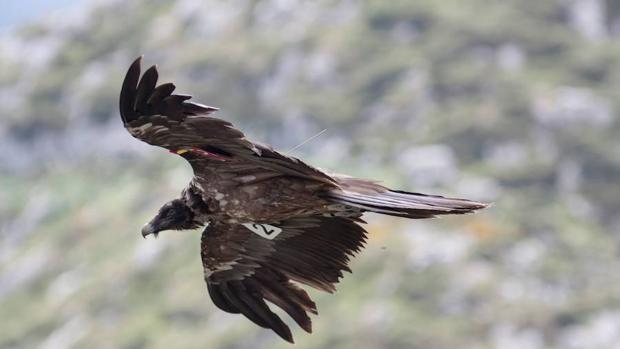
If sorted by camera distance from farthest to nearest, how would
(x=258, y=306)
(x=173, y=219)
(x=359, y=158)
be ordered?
(x=359, y=158)
(x=258, y=306)
(x=173, y=219)

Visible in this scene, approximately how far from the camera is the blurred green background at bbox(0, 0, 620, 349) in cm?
10669

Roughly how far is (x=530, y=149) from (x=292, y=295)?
113 m

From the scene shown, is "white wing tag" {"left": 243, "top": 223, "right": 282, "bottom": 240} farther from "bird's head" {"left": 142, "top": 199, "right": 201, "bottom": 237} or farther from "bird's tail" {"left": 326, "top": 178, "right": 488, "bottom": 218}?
"bird's tail" {"left": 326, "top": 178, "right": 488, "bottom": 218}

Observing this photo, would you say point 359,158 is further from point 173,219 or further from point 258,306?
point 173,219

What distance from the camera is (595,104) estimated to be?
128m

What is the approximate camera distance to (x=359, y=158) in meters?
132

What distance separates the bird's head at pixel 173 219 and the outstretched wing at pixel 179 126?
118cm

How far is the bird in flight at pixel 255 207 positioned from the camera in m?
13.0

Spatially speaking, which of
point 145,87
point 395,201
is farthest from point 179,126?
point 395,201

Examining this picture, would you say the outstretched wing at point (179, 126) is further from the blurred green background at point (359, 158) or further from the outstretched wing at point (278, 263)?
the blurred green background at point (359, 158)

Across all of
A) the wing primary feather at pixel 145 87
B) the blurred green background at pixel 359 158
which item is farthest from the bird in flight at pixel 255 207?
the blurred green background at pixel 359 158

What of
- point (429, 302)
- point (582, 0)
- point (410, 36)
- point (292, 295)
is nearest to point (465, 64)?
point (410, 36)

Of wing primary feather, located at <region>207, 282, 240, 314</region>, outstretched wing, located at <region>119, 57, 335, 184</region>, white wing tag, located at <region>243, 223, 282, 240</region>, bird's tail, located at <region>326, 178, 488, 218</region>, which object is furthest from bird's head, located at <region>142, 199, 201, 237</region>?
bird's tail, located at <region>326, 178, 488, 218</region>

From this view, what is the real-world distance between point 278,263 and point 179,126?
3574 millimetres
